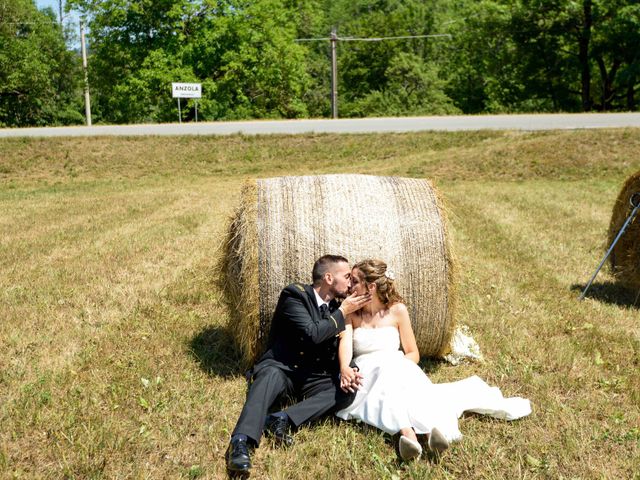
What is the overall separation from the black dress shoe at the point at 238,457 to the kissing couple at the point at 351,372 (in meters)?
0.06

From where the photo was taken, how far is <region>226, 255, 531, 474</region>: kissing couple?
443 cm

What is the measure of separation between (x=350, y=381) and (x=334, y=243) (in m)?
1.14

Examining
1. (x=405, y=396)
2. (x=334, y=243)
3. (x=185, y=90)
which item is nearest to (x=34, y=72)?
(x=185, y=90)

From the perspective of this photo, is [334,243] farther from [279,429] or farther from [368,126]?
[368,126]

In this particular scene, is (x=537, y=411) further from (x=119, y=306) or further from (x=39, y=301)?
(x=39, y=301)

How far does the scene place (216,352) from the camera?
236 inches

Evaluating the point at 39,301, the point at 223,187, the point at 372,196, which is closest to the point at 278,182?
the point at 372,196

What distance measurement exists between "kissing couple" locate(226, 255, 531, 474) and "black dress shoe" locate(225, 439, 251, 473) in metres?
0.06

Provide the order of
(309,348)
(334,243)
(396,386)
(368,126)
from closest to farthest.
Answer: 1. (396,386)
2. (309,348)
3. (334,243)
4. (368,126)

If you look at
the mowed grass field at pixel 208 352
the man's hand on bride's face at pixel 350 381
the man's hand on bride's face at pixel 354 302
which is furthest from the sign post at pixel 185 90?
the man's hand on bride's face at pixel 350 381

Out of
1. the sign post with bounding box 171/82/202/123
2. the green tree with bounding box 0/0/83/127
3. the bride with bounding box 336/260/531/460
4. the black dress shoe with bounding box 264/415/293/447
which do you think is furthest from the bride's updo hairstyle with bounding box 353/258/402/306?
the green tree with bounding box 0/0/83/127

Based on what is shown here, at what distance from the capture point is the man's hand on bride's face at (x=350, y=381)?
4.69 metres

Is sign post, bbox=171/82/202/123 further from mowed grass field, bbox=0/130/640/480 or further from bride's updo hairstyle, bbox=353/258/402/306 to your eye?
bride's updo hairstyle, bbox=353/258/402/306

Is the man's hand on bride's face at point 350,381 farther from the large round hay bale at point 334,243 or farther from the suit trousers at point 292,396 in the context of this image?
the large round hay bale at point 334,243
